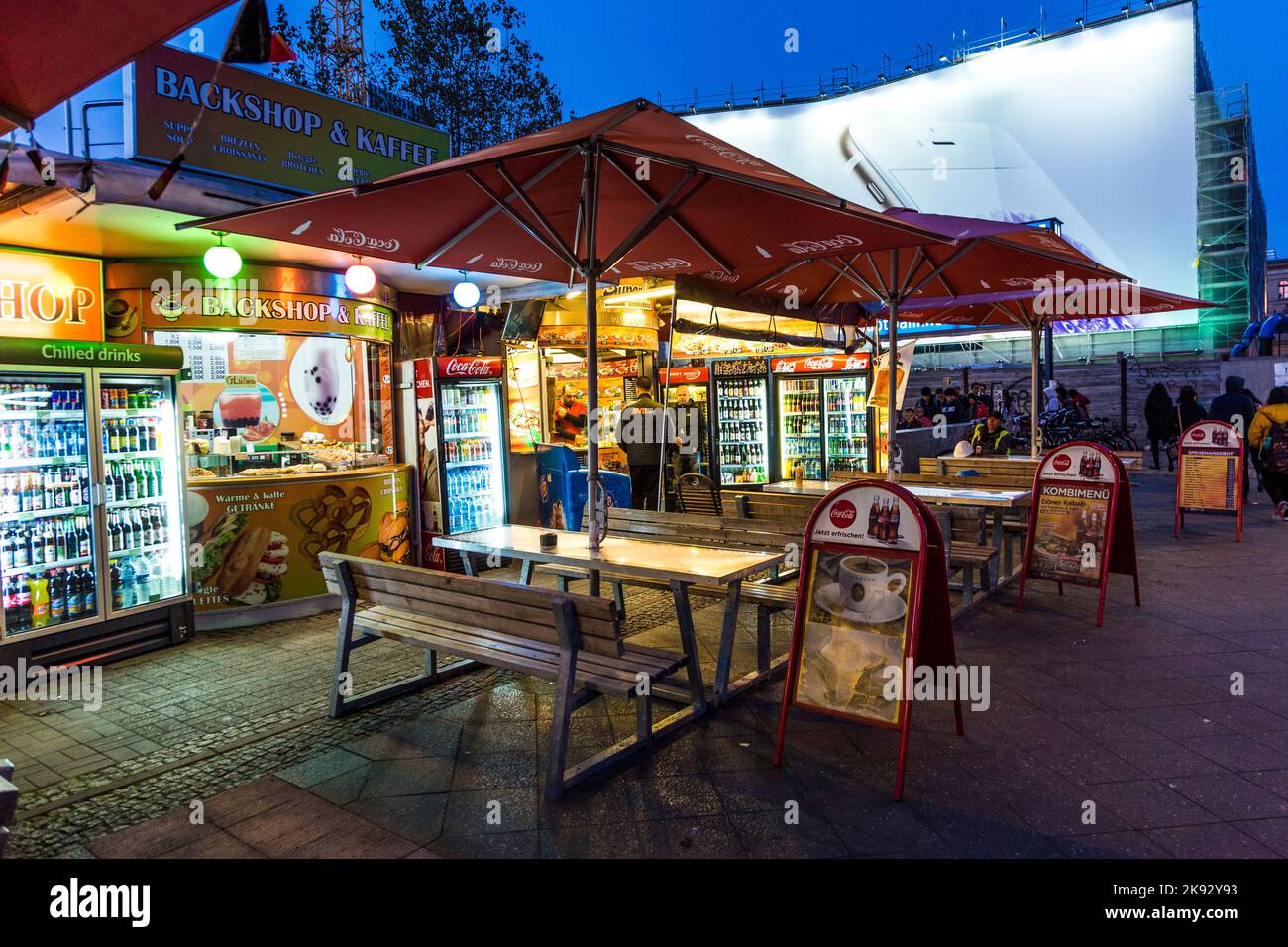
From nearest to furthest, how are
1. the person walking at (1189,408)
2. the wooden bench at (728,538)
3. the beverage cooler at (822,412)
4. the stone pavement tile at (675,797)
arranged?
the stone pavement tile at (675,797)
the wooden bench at (728,538)
the beverage cooler at (822,412)
the person walking at (1189,408)

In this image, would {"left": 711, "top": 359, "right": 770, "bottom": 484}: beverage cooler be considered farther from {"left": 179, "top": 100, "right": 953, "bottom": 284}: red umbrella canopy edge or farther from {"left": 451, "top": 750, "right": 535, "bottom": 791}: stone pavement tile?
{"left": 451, "top": 750, "right": 535, "bottom": 791}: stone pavement tile

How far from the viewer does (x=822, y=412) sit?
11.6 meters

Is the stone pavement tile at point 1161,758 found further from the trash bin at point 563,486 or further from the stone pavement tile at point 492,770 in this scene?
the trash bin at point 563,486

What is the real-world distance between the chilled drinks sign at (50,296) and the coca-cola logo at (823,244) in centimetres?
588

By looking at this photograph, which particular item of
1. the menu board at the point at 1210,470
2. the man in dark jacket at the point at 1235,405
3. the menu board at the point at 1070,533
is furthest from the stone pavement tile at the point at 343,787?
the man in dark jacket at the point at 1235,405

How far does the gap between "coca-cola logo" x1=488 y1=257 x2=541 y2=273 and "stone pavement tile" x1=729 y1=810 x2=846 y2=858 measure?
4184mm

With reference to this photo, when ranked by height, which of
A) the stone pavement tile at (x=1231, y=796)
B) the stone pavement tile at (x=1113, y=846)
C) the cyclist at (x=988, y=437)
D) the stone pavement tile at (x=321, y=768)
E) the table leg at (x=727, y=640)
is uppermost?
the cyclist at (x=988, y=437)

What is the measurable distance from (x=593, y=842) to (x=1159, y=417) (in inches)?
715

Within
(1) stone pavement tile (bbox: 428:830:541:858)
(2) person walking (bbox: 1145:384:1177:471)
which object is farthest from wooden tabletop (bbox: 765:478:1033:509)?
(2) person walking (bbox: 1145:384:1177:471)

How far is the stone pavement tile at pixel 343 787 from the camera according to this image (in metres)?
3.67

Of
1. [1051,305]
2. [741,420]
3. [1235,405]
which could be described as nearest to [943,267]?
[1051,305]
